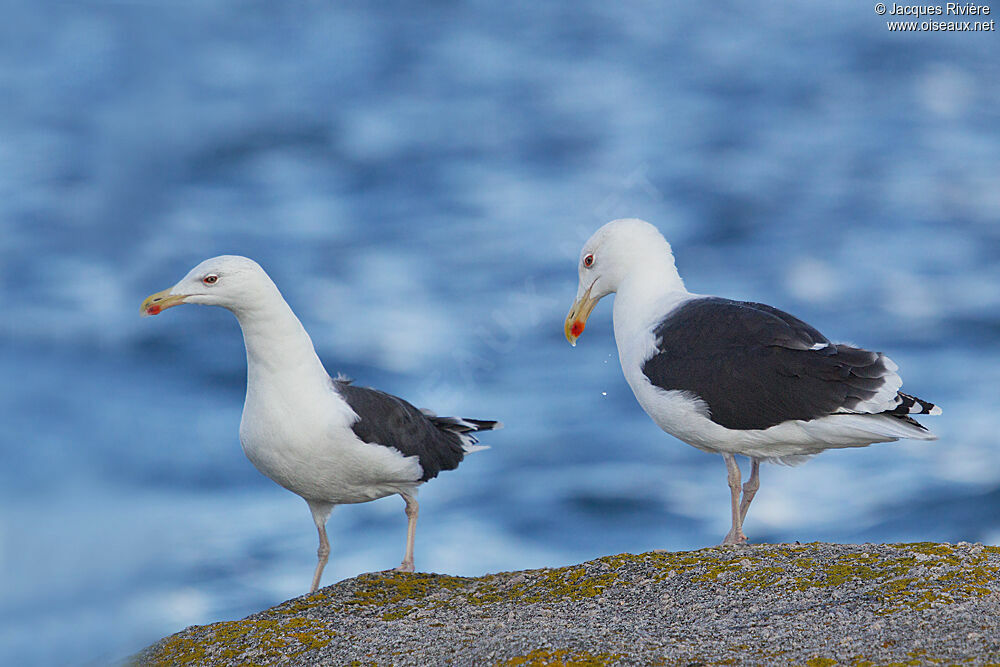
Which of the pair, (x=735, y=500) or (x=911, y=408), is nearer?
(x=911, y=408)

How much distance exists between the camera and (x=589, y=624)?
4.71 m

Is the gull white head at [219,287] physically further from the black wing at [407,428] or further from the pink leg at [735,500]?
the pink leg at [735,500]

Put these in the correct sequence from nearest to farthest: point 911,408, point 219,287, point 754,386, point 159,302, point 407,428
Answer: point 911,408
point 754,386
point 159,302
point 219,287
point 407,428

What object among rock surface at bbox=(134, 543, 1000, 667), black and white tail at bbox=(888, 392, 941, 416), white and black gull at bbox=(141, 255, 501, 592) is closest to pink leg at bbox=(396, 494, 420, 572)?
white and black gull at bbox=(141, 255, 501, 592)

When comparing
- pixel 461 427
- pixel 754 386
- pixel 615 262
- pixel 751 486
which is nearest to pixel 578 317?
pixel 615 262

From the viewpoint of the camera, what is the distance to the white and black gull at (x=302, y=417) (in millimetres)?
7609

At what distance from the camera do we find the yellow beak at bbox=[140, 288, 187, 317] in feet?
24.7

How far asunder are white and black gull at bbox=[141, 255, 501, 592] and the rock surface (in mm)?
1602

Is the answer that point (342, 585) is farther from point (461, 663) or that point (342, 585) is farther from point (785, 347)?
point (785, 347)

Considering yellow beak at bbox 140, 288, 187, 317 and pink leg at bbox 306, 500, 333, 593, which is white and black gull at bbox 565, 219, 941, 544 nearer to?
pink leg at bbox 306, 500, 333, 593

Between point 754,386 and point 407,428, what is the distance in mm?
2744

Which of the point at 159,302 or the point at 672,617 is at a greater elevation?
the point at 159,302

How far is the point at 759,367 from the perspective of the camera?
23.6ft

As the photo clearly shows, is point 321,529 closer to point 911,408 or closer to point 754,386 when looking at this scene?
point 754,386
